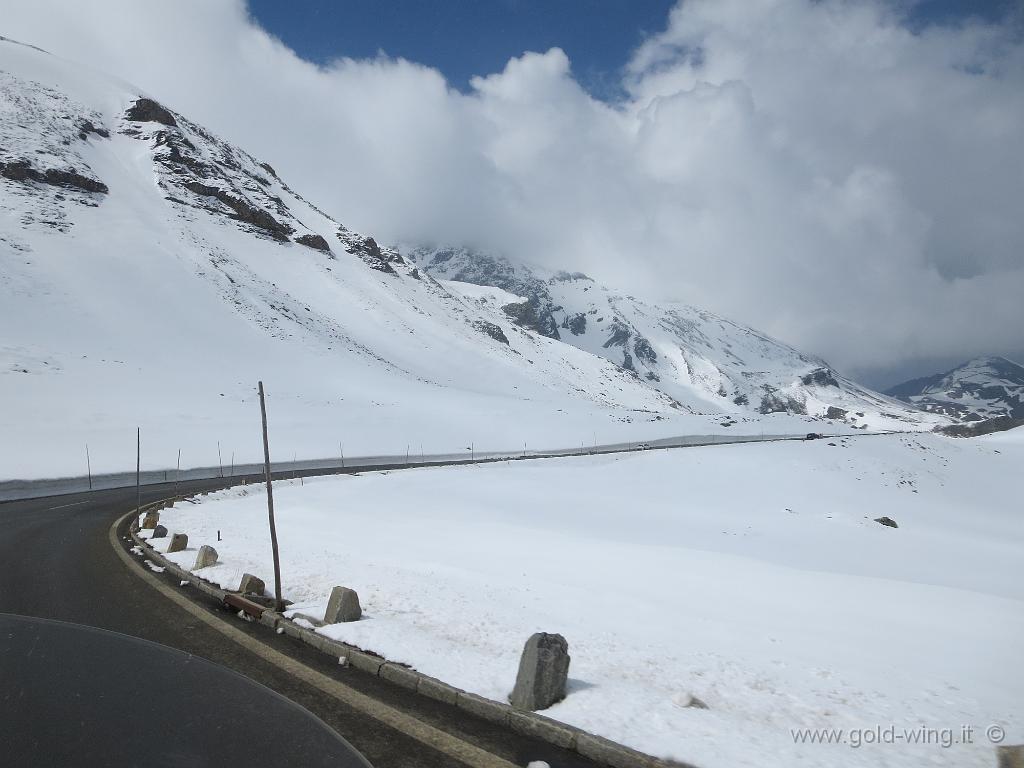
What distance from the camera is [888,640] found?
25.3ft

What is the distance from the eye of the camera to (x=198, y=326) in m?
71.2

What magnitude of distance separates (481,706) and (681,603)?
5932mm

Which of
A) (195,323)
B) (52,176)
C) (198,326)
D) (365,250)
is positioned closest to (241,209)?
(52,176)

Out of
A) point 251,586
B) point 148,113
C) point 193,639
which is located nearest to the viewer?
point 193,639

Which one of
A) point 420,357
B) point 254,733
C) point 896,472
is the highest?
point 420,357

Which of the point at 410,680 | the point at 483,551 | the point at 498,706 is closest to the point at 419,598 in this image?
the point at 410,680

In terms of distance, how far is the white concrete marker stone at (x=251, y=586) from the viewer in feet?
23.1

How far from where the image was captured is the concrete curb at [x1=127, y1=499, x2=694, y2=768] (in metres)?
3.55

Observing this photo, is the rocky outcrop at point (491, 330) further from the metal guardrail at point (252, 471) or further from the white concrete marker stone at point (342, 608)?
the white concrete marker stone at point (342, 608)

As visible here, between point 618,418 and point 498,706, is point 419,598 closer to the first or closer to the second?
point 498,706

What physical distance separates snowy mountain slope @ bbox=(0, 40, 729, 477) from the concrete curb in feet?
110

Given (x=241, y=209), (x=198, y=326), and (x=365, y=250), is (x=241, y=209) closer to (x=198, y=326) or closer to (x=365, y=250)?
(x=365, y=250)

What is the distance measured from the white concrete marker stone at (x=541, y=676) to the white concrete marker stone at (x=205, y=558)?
6.90 meters

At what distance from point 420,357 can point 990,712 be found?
301ft
